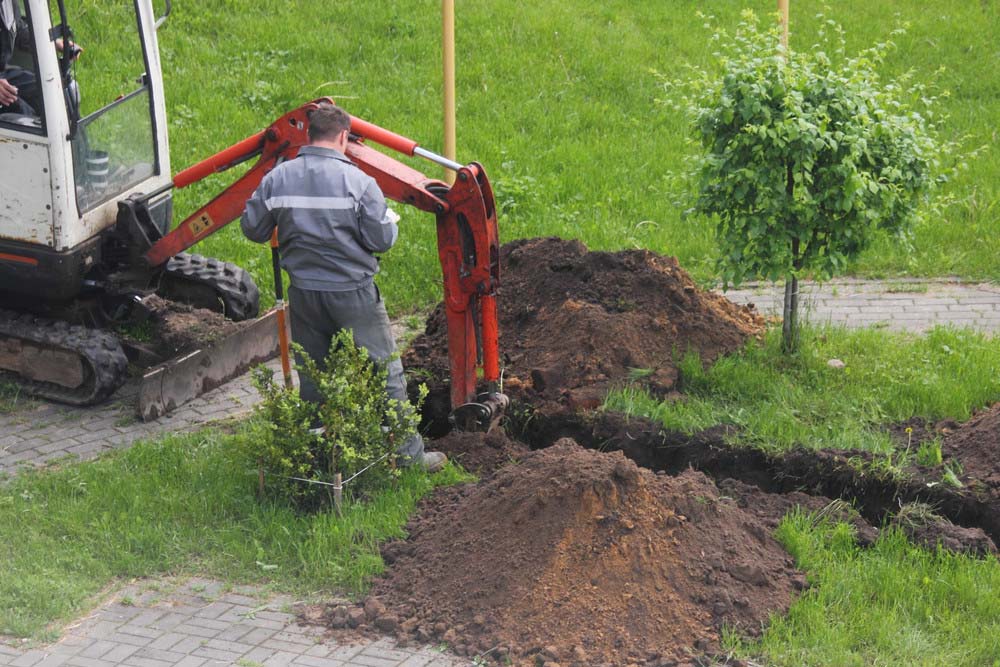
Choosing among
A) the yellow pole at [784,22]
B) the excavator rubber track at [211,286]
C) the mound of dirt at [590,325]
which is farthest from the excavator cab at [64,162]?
the yellow pole at [784,22]

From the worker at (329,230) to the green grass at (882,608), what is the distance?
240 centimetres

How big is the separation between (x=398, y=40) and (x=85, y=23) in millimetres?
3550

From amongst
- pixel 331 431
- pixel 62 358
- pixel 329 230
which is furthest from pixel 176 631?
pixel 62 358

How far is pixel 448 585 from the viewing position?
21.5 ft

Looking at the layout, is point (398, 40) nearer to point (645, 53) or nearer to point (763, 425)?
point (645, 53)

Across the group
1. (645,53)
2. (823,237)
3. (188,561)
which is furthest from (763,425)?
(645,53)

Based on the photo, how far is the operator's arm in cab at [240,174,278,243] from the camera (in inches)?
290

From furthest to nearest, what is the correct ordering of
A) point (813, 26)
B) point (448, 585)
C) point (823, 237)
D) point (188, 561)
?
point (813, 26), point (823, 237), point (188, 561), point (448, 585)

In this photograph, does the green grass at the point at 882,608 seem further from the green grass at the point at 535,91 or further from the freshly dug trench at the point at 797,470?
the green grass at the point at 535,91

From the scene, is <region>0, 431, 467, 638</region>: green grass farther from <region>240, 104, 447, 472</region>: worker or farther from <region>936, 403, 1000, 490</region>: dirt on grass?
<region>936, 403, 1000, 490</region>: dirt on grass

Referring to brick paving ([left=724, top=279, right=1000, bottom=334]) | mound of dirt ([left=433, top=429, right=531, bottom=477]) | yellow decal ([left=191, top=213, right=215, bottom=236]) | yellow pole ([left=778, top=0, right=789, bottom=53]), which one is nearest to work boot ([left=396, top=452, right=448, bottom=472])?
mound of dirt ([left=433, top=429, right=531, bottom=477])

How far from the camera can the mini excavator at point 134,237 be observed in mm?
7836

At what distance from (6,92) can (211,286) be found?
2248 mm

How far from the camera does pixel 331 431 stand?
7129mm
